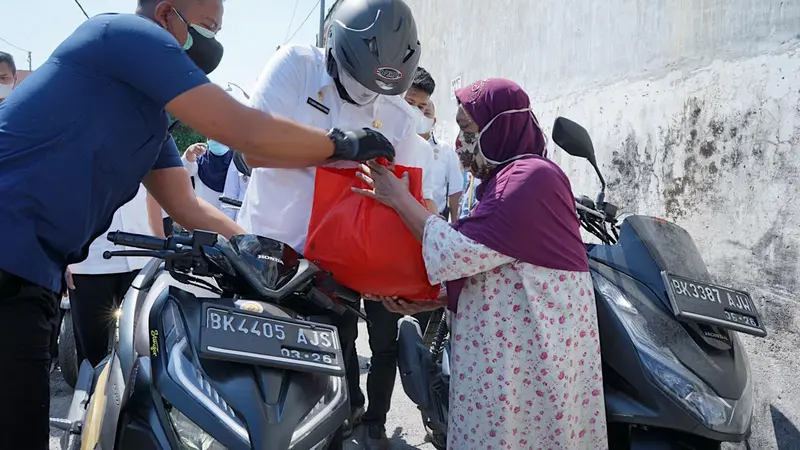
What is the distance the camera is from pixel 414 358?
2.50 m

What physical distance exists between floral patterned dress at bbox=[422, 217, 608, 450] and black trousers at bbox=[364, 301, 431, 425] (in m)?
1.04

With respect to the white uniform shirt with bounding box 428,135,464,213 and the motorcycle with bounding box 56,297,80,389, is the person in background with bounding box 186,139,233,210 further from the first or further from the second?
the white uniform shirt with bounding box 428,135,464,213

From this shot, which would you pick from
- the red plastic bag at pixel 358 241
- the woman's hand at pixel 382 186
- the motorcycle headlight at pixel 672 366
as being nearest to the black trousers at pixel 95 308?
the red plastic bag at pixel 358 241

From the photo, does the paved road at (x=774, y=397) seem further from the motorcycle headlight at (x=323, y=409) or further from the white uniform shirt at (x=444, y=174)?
the motorcycle headlight at (x=323, y=409)

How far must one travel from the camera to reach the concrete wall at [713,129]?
119 inches

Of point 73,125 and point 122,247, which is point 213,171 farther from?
point 73,125

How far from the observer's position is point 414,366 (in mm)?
2467

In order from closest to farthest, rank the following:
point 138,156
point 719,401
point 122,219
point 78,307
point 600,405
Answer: point 138,156, point 719,401, point 600,405, point 78,307, point 122,219

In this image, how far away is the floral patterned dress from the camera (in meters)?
1.95

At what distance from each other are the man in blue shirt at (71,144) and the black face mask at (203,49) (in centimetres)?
35

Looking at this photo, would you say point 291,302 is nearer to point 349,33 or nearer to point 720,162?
point 349,33

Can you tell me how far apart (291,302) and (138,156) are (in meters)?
0.55

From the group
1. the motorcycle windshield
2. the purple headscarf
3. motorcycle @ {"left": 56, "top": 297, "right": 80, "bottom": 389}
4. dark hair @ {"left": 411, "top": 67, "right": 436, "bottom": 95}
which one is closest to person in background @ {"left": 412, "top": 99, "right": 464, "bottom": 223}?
dark hair @ {"left": 411, "top": 67, "right": 436, "bottom": 95}

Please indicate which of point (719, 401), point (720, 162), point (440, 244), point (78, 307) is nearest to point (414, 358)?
point (440, 244)
